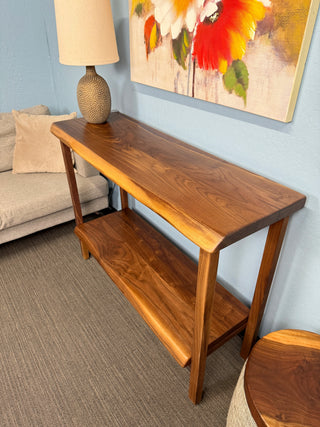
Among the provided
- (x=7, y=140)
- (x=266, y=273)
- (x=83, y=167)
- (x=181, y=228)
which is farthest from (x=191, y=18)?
(x=7, y=140)

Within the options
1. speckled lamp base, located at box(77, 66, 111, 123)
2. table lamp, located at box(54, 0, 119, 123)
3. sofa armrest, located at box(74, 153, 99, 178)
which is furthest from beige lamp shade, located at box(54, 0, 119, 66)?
sofa armrest, located at box(74, 153, 99, 178)

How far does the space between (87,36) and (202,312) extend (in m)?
1.22

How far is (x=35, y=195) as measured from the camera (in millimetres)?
1894

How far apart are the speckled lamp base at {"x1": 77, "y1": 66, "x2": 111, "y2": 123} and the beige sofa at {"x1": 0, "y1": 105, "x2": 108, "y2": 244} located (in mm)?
624

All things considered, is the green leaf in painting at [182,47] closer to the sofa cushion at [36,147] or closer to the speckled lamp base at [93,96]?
the speckled lamp base at [93,96]

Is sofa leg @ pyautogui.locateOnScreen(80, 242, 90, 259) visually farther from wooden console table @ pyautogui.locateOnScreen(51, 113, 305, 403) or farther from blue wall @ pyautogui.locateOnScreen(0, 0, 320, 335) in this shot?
blue wall @ pyautogui.locateOnScreen(0, 0, 320, 335)

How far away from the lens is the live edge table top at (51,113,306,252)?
801mm

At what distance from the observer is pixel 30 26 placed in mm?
2455

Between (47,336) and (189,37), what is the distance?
58.9 inches

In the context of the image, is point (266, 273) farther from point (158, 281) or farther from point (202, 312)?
point (158, 281)

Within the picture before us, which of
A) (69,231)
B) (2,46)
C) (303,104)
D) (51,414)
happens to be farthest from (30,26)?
(51,414)

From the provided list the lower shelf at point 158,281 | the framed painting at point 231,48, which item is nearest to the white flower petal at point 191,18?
the framed painting at point 231,48

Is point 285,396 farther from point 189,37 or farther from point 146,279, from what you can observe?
point 189,37

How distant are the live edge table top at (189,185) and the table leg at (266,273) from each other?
11cm
